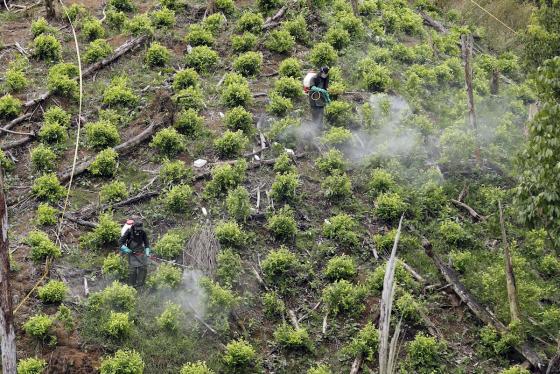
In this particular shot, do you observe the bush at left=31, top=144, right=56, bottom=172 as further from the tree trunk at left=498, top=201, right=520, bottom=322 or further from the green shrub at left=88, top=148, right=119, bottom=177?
the tree trunk at left=498, top=201, right=520, bottom=322

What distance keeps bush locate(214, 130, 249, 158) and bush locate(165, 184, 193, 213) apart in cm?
178

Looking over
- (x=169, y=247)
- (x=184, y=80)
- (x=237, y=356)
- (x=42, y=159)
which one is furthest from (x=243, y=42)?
(x=237, y=356)

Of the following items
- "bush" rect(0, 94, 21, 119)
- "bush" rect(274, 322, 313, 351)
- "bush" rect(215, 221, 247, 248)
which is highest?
"bush" rect(215, 221, 247, 248)

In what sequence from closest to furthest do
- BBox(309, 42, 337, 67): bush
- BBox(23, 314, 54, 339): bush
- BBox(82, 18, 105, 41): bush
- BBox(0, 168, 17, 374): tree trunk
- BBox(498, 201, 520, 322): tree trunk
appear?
BBox(0, 168, 17, 374): tree trunk
BBox(23, 314, 54, 339): bush
BBox(498, 201, 520, 322): tree trunk
BBox(309, 42, 337, 67): bush
BBox(82, 18, 105, 41): bush

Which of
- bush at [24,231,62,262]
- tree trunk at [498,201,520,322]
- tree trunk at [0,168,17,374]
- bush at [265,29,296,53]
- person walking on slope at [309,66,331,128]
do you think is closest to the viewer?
tree trunk at [0,168,17,374]

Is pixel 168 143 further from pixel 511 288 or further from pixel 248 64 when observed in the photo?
pixel 511 288

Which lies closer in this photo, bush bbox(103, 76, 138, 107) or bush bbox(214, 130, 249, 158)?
bush bbox(214, 130, 249, 158)

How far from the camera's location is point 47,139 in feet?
57.0

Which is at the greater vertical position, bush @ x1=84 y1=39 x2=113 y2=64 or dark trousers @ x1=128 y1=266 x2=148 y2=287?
dark trousers @ x1=128 y1=266 x2=148 y2=287

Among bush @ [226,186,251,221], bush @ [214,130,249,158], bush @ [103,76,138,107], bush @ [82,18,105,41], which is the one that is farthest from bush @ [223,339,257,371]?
bush @ [82,18,105,41]

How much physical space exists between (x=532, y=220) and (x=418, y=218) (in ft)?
13.6

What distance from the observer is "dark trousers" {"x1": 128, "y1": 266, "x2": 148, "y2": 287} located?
13.6 metres

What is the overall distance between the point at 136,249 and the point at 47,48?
30.0 ft

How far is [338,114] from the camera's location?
18.8 meters
